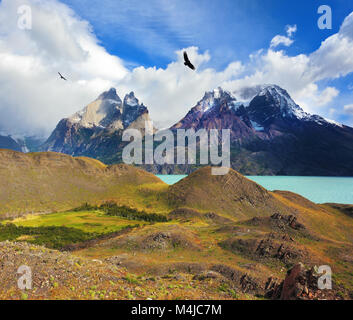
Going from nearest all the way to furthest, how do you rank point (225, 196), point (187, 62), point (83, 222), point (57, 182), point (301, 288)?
point (187, 62), point (301, 288), point (83, 222), point (225, 196), point (57, 182)

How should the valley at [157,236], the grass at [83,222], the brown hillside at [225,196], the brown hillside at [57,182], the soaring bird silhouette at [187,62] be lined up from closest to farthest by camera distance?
the soaring bird silhouette at [187,62]
the valley at [157,236]
the grass at [83,222]
the brown hillside at [225,196]
the brown hillside at [57,182]

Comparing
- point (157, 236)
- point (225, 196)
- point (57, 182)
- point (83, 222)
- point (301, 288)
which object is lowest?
point (83, 222)

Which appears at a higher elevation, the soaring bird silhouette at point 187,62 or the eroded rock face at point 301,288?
the soaring bird silhouette at point 187,62

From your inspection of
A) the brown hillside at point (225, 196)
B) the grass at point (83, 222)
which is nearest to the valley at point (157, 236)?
the grass at point (83, 222)

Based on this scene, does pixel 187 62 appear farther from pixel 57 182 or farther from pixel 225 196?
pixel 57 182

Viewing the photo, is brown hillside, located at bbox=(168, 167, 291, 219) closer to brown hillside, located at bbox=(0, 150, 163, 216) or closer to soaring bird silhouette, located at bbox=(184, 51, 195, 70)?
brown hillside, located at bbox=(0, 150, 163, 216)

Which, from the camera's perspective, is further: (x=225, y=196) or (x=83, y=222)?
(x=225, y=196)

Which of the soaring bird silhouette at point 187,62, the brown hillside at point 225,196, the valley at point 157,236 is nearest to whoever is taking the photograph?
the soaring bird silhouette at point 187,62

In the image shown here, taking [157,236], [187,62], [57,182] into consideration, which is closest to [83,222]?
[157,236]

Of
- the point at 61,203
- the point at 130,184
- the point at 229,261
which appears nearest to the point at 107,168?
the point at 130,184

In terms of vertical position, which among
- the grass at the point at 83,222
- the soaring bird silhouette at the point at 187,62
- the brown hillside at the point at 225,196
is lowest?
the grass at the point at 83,222

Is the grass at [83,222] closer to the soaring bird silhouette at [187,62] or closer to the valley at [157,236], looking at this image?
the valley at [157,236]

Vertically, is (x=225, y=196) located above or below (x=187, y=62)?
below
